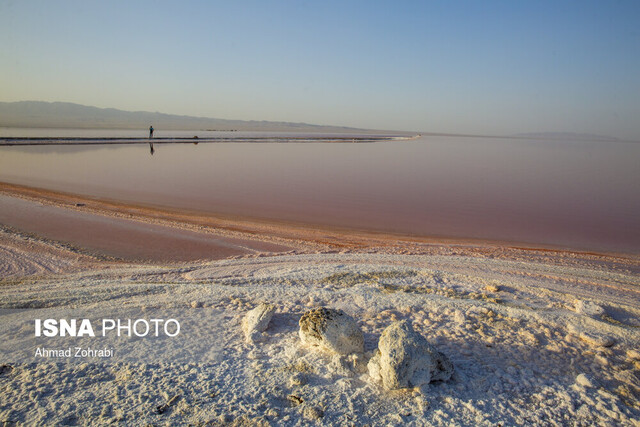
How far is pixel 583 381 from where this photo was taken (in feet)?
12.7

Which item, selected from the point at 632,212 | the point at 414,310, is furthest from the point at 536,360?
the point at 632,212

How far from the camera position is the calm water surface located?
11367 mm

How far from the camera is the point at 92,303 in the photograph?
519 cm

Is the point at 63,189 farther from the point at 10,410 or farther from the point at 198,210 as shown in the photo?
the point at 10,410

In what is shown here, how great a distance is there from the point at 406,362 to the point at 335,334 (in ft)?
→ 2.54

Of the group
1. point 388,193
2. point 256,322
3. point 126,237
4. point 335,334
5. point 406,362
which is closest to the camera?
point 406,362

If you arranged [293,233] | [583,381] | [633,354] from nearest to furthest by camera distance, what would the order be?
[583,381] < [633,354] < [293,233]

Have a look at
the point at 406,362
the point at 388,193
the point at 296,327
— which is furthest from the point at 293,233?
the point at 388,193

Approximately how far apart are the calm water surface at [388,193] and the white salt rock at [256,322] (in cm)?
671

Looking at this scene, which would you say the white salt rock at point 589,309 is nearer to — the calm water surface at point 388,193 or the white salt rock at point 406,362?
the white salt rock at point 406,362

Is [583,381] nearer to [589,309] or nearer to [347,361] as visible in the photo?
[589,309]

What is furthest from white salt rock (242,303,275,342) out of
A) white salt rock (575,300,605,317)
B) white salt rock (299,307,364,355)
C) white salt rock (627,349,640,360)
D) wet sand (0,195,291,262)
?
white salt rock (575,300,605,317)

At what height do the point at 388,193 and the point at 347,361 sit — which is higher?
the point at 388,193

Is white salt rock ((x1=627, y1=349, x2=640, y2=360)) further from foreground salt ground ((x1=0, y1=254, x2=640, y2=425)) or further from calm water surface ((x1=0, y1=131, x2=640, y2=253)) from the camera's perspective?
calm water surface ((x1=0, y1=131, x2=640, y2=253))
